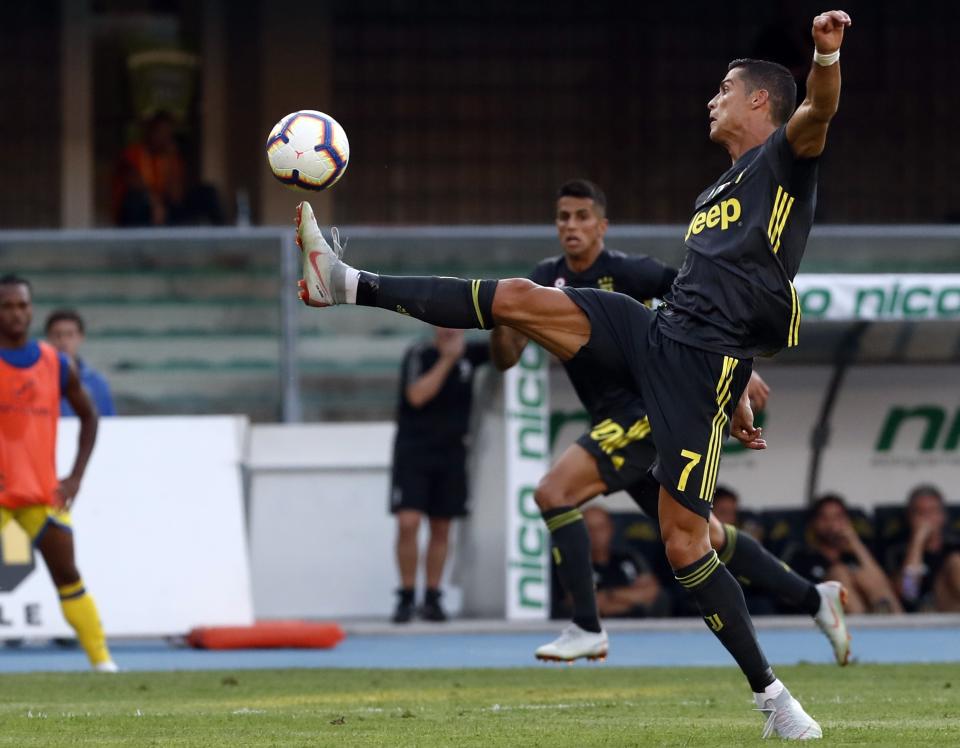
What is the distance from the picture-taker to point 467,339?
570 inches

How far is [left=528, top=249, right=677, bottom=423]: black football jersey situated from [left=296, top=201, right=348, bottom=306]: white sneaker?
253 cm

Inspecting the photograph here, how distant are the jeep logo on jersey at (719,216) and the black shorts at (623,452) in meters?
2.48

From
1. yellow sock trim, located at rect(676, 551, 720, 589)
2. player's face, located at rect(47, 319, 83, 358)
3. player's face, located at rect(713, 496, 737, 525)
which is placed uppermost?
player's face, located at rect(47, 319, 83, 358)

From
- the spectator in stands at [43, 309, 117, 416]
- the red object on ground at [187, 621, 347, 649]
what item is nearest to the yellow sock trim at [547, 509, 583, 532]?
the red object on ground at [187, 621, 347, 649]

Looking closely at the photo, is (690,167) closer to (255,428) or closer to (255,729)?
(255,428)

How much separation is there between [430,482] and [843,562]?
2935 millimetres

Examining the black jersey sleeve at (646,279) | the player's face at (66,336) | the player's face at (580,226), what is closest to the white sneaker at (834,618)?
the black jersey sleeve at (646,279)

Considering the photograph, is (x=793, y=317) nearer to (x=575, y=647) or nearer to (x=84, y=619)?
(x=575, y=647)

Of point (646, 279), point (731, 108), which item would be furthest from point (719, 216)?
point (646, 279)

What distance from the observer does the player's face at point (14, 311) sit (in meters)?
11.2

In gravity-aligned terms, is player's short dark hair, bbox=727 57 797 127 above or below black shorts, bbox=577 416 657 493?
above

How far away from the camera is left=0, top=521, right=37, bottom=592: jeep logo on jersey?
12.5 m

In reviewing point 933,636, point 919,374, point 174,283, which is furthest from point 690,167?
point 933,636

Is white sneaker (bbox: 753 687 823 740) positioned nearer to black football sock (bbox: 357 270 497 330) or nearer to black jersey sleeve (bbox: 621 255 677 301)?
black football sock (bbox: 357 270 497 330)
